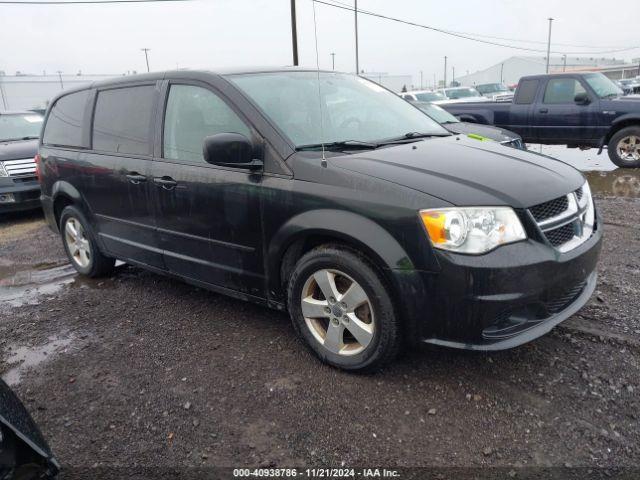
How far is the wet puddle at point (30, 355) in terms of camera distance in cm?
340

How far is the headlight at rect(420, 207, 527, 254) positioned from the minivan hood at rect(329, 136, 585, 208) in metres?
0.05

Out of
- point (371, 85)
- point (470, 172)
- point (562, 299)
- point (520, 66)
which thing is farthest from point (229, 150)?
point (520, 66)

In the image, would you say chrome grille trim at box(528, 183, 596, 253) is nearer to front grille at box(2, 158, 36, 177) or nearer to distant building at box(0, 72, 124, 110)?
front grille at box(2, 158, 36, 177)

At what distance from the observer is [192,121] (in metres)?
3.64

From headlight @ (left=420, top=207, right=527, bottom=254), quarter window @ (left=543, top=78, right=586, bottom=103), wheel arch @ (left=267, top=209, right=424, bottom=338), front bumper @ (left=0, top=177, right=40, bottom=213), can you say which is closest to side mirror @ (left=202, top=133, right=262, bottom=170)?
wheel arch @ (left=267, top=209, right=424, bottom=338)

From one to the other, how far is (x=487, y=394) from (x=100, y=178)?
337 centimetres

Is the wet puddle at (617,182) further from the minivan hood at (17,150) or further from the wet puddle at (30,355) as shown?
the minivan hood at (17,150)

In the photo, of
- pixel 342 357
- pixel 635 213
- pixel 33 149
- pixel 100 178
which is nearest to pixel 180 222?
pixel 100 178

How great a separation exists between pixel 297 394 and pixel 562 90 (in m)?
9.68

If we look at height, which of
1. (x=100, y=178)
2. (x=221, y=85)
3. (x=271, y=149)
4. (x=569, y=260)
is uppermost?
(x=221, y=85)

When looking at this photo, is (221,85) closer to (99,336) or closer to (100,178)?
(100,178)

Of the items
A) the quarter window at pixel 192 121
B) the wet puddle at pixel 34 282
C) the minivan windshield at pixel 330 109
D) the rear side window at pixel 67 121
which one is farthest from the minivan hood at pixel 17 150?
the minivan windshield at pixel 330 109

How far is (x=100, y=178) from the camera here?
14.2ft

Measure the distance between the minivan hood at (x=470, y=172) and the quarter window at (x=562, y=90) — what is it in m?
7.98
